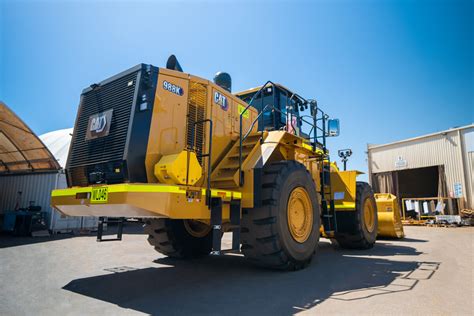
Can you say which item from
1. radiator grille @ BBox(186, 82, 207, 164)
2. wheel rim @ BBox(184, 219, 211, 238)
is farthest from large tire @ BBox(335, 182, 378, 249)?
radiator grille @ BBox(186, 82, 207, 164)

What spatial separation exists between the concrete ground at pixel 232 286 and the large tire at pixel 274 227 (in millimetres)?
283

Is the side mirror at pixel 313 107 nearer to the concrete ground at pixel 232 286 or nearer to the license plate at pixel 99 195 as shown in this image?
the concrete ground at pixel 232 286

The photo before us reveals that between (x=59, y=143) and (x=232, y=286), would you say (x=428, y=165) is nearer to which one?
(x=232, y=286)

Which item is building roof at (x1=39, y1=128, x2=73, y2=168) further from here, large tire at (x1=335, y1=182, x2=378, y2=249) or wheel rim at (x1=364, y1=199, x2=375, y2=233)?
wheel rim at (x1=364, y1=199, x2=375, y2=233)

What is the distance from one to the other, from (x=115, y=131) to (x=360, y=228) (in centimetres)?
645

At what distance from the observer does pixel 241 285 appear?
471 centimetres

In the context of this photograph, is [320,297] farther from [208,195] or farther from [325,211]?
[325,211]

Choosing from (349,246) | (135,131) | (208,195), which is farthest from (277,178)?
(349,246)

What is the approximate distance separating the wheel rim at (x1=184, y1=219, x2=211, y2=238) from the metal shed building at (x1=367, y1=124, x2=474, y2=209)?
20231mm

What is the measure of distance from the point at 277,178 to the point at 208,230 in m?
2.78

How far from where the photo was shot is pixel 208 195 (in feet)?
14.8

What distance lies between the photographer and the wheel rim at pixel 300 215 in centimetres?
560

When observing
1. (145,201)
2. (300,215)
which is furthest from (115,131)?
(300,215)

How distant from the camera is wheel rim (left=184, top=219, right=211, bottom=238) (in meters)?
6.84
